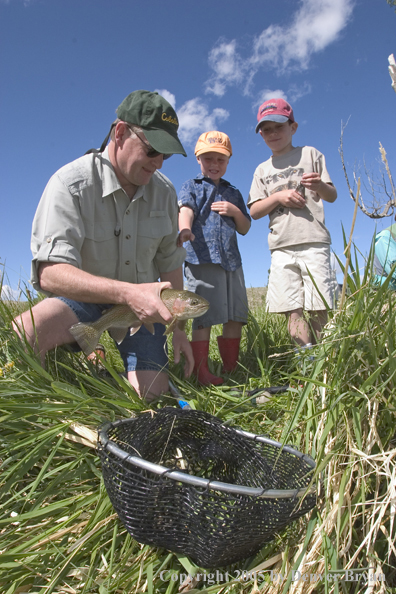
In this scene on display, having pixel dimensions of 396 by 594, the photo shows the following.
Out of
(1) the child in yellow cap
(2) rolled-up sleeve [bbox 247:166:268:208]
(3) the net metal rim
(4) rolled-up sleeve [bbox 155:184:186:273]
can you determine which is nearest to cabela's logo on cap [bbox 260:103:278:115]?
(1) the child in yellow cap

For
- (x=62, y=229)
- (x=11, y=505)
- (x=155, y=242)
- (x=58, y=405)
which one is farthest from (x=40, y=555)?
(x=155, y=242)

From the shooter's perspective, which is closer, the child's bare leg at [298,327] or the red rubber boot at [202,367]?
the red rubber boot at [202,367]

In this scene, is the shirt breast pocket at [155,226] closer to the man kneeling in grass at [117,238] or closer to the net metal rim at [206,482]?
the man kneeling in grass at [117,238]

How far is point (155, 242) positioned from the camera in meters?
3.30

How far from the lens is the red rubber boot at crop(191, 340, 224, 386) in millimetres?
3213

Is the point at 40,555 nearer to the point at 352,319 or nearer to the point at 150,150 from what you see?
the point at 352,319

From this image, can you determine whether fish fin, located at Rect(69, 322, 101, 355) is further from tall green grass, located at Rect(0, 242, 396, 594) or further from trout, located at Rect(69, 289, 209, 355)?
tall green grass, located at Rect(0, 242, 396, 594)

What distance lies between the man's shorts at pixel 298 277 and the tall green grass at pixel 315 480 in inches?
68.8

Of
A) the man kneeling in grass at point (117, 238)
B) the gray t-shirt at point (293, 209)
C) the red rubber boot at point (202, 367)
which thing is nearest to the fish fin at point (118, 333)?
the man kneeling in grass at point (117, 238)

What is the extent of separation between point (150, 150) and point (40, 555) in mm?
2416

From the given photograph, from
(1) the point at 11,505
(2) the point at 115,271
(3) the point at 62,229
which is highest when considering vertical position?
(3) the point at 62,229

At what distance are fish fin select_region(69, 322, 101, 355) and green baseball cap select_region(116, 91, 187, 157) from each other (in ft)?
4.26

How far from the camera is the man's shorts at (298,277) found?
3.71 meters

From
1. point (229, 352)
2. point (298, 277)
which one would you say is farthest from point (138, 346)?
point (298, 277)
